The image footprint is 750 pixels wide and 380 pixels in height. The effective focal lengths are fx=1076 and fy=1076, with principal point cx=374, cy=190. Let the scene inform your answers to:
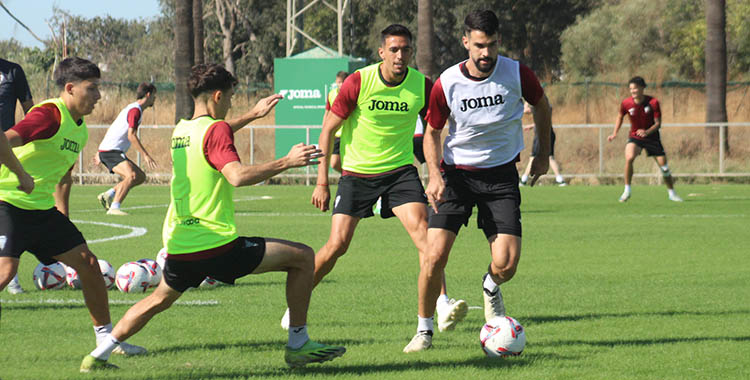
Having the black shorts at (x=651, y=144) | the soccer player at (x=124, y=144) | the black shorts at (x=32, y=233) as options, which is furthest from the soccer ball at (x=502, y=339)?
the black shorts at (x=651, y=144)

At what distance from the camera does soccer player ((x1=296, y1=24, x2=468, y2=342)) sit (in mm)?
8320

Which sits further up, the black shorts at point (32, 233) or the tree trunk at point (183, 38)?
the tree trunk at point (183, 38)

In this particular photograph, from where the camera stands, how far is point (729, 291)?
9.92m

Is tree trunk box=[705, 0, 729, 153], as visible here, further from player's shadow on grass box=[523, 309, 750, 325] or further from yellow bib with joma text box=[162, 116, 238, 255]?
yellow bib with joma text box=[162, 116, 238, 255]

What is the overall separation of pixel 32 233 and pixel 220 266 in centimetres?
147

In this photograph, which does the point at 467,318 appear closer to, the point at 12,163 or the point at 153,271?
the point at 153,271

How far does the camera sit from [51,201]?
700cm

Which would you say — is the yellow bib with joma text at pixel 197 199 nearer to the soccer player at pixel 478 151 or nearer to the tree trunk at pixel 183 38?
the soccer player at pixel 478 151

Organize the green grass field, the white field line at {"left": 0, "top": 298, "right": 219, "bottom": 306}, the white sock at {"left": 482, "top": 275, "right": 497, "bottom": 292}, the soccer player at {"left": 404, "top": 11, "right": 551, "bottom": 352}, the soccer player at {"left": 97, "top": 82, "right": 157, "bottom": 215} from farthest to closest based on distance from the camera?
the soccer player at {"left": 97, "top": 82, "right": 157, "bottom": 215}
the white field line at {"left": 0, "top": 298, "right": 219, "bottom": 306}
the white sock at {"left": 482, "top": 275, "right": 497, "bottom": 292}
the soccer player at {"left": 404, "top": 11, "right": 551, "bottom": 352}
the green grass field

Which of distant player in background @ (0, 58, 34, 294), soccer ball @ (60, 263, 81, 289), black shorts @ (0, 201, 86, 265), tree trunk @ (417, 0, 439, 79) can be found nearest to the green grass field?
soccer ball @ (60, 263, 81, 289)

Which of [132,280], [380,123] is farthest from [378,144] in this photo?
[132,280]

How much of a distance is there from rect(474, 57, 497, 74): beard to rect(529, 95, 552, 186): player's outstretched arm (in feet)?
1.43

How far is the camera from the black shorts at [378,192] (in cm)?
840

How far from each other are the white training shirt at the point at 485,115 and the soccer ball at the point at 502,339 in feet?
3.84
